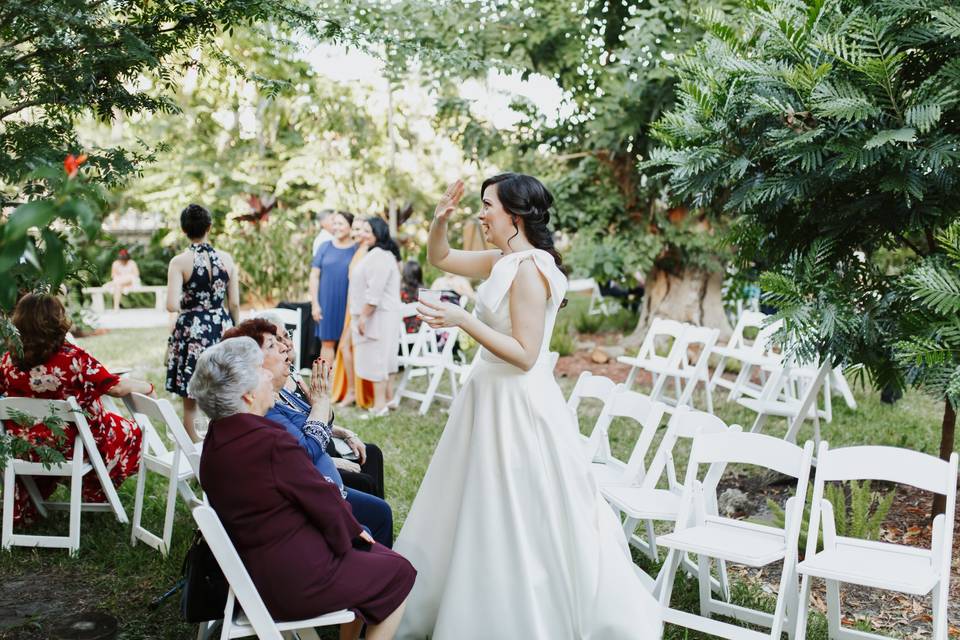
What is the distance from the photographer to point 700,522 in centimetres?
373

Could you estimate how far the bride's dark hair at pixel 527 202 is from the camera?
3.44 meters

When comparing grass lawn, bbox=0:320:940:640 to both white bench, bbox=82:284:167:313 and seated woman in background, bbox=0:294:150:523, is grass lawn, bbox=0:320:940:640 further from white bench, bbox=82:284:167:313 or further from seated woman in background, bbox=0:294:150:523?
white bench, bbox=82:284:167:313

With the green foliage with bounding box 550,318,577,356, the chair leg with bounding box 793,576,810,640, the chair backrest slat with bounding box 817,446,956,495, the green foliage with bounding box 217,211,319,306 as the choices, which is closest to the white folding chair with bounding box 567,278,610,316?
the green foliage with bounding box 550,318,577,356

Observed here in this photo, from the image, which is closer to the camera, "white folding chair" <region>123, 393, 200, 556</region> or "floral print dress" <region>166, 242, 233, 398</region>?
"white folding chair" <region>123, 393, 200, 556</region>

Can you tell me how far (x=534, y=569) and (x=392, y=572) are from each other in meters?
0.59

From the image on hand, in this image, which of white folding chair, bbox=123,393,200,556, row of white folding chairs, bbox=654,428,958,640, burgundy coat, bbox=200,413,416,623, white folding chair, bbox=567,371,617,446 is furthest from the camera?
white folding chair, bbox=567,371,617,446

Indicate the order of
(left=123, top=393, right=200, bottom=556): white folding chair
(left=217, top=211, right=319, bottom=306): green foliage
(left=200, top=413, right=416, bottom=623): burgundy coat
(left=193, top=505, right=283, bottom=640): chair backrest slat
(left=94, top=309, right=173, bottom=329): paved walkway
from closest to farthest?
1. (left=193, top=505, right=283, bottom=640): chair backrest slat
2. (left=200, top=413, right=416, bottom=623): burgundy coat
3. (left=123, top=393, right=200, bottom=556): white folding chair
4. (left=217, top=211, right=319, bottom=306): green foliage
5. (left=94, top=309, right=173, bottom=329): paved walkway

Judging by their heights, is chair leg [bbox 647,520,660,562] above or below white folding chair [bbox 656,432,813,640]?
below

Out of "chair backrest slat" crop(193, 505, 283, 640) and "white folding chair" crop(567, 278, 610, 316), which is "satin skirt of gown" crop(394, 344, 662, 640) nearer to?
"chair backrest slat" crop(193, 505, 283, 640)

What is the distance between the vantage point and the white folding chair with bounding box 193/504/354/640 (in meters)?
2.78

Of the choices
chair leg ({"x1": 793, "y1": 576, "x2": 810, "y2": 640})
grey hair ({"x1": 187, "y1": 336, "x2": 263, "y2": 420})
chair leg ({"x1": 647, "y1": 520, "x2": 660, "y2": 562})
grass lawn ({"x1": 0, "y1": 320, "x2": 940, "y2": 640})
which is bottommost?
grass lawn ({"x1": 0, "y1": 320, "x2": 940, "y2": 640})

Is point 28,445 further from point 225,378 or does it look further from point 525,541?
point 525,541

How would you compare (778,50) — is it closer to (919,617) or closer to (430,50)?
(430,50)

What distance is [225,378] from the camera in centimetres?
296
